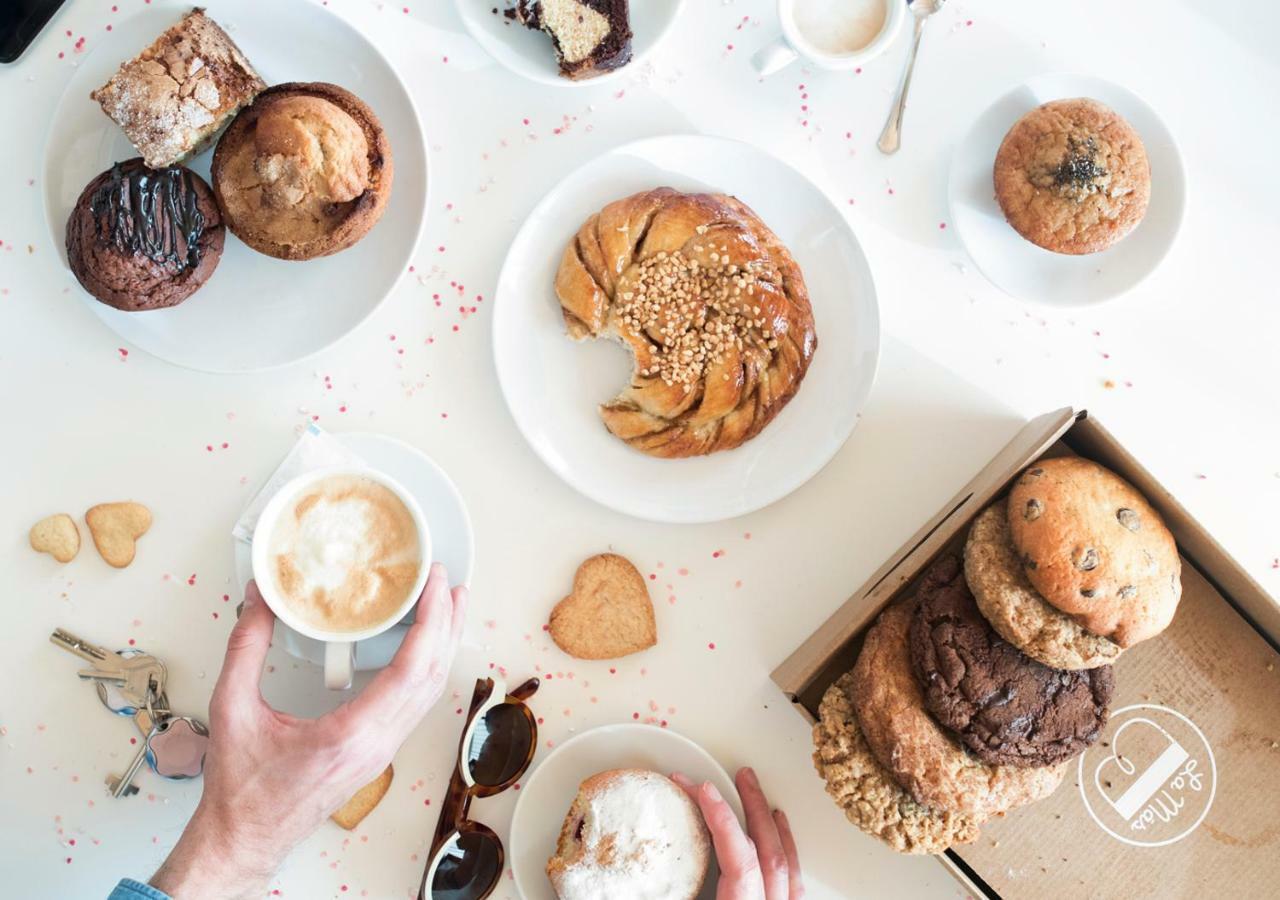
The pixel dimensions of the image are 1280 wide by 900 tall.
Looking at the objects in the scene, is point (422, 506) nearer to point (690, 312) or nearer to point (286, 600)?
point (286, 600)

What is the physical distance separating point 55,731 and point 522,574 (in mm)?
1058

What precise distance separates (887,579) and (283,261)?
4.56ft

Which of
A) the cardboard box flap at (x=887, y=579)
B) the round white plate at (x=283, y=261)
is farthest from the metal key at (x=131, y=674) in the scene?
the cardboard box flap at (x=887, y=579)

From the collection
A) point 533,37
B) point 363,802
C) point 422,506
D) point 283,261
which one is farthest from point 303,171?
point 363,802

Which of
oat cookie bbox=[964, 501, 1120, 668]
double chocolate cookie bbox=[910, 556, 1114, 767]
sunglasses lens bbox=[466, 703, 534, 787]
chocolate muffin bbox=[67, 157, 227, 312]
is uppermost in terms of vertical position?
oat cookie bbox=[964, 501, 1120, 668]

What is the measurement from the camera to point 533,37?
2.03 meters

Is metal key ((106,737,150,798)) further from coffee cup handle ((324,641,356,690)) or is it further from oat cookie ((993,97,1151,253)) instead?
oat cookie ((993,97,1151,253))

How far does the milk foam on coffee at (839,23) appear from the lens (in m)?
2.02

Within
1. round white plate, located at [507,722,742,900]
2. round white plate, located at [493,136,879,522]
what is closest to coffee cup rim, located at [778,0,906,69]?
round white plate, located at [493,136,879,522]

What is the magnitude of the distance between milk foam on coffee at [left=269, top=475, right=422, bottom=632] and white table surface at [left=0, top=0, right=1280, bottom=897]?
12.5 inches

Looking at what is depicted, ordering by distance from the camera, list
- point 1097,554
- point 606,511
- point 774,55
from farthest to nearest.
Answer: point 606,511, point 774,55, point 1097,554

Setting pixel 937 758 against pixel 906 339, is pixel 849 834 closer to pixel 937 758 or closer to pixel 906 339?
pixel 937 758

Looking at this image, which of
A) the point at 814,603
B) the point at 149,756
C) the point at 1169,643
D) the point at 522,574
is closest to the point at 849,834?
the point at 814,603

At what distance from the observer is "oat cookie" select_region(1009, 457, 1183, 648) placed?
65.1 inches
